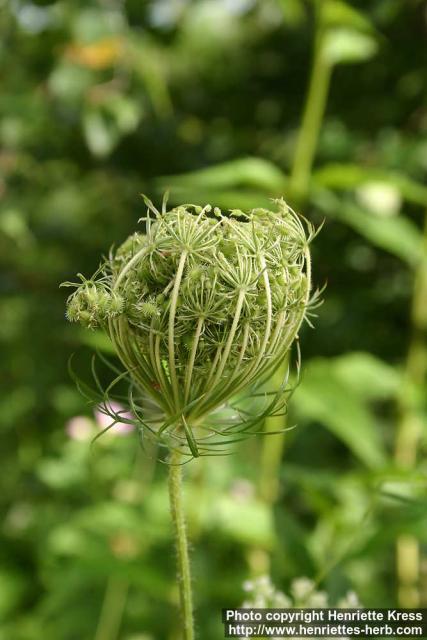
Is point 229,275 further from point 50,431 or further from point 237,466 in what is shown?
point 50,431

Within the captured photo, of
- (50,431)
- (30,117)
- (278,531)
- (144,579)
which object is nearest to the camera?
(278,531)

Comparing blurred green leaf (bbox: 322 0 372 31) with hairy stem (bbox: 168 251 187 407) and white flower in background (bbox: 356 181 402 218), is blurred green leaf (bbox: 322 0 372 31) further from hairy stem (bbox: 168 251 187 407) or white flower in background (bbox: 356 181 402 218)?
hairy stem (bbox: 168 251 187 407)

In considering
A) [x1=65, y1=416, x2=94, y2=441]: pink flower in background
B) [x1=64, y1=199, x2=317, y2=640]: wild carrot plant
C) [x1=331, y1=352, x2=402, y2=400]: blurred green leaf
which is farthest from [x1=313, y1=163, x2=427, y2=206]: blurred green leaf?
[x1=65, y1=416, x2=94, y2=441]: pink flower in background

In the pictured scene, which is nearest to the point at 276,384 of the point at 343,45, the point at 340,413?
the point at 340,413

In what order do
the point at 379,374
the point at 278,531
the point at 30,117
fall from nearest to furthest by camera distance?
the point at 278,531
the point at 379,374
the point at 30,117

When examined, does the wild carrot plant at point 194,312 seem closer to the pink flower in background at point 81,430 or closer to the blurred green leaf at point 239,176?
the blurred green leaf at point 239,176

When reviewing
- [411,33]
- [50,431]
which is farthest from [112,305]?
[50,431]

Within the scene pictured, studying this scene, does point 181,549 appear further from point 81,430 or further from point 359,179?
point 81,430
